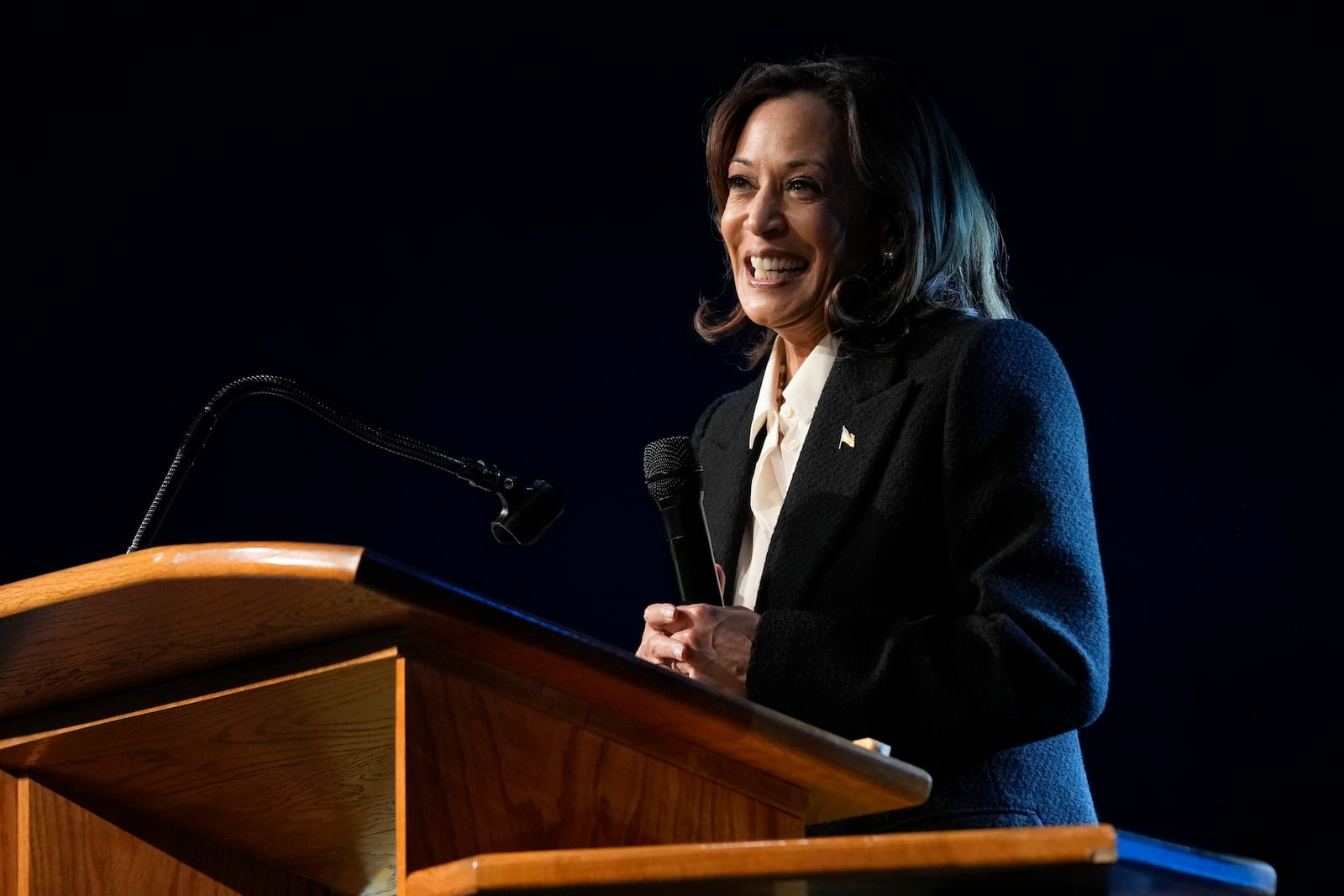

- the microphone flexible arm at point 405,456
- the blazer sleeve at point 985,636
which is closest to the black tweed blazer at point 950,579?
the blazer sleeve at point 985,636

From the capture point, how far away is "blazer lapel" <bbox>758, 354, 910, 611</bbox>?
179 cm

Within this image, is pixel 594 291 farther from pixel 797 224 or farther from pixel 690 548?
pixel 690 548

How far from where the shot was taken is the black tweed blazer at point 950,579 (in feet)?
4.91

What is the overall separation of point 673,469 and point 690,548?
83mm

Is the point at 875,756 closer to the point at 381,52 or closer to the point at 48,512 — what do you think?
the point at 48,512

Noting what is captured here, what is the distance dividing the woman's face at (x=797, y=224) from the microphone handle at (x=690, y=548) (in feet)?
2.20

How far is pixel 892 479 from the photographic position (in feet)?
5.79

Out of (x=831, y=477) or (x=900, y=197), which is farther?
(x=900, y=197)

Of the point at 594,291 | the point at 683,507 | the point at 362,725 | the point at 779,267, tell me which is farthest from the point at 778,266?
the point at 594,291

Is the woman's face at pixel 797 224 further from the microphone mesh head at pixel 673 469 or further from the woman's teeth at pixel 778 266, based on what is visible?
the microphone mesh head at pixel 673 469

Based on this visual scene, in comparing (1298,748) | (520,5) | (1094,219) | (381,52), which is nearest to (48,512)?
(381,52)

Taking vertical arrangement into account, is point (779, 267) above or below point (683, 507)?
above

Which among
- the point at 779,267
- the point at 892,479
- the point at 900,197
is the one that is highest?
the point at 900,197

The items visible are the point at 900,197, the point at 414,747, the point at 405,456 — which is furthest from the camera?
the point at 900,197
